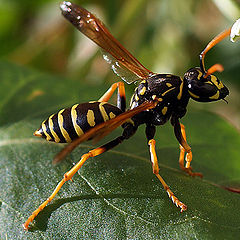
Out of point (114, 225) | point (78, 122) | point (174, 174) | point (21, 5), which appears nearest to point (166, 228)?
point (114, 225)

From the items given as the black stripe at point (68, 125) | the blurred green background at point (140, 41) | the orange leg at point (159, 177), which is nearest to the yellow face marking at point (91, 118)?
the black stripe at point (68, 125)

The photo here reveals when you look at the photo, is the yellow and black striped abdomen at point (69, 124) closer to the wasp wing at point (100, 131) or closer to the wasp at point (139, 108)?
the wasp at point (139, 108)

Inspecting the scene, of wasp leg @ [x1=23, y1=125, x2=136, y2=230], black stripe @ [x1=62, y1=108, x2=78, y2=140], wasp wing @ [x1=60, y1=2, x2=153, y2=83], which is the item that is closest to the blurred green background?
wasp wing @ [x1=60, y1=2, x2=153, y2=83]

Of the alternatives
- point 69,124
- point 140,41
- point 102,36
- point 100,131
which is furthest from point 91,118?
point 140,41

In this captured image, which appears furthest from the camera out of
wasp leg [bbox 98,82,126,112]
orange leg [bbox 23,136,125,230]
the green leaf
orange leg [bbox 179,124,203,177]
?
wasp leg [bbox 98,82,126,112]

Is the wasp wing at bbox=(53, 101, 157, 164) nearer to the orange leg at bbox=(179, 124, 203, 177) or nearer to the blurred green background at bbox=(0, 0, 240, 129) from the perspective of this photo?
the orange leg at bbox=(179, 124, 203, 177)
